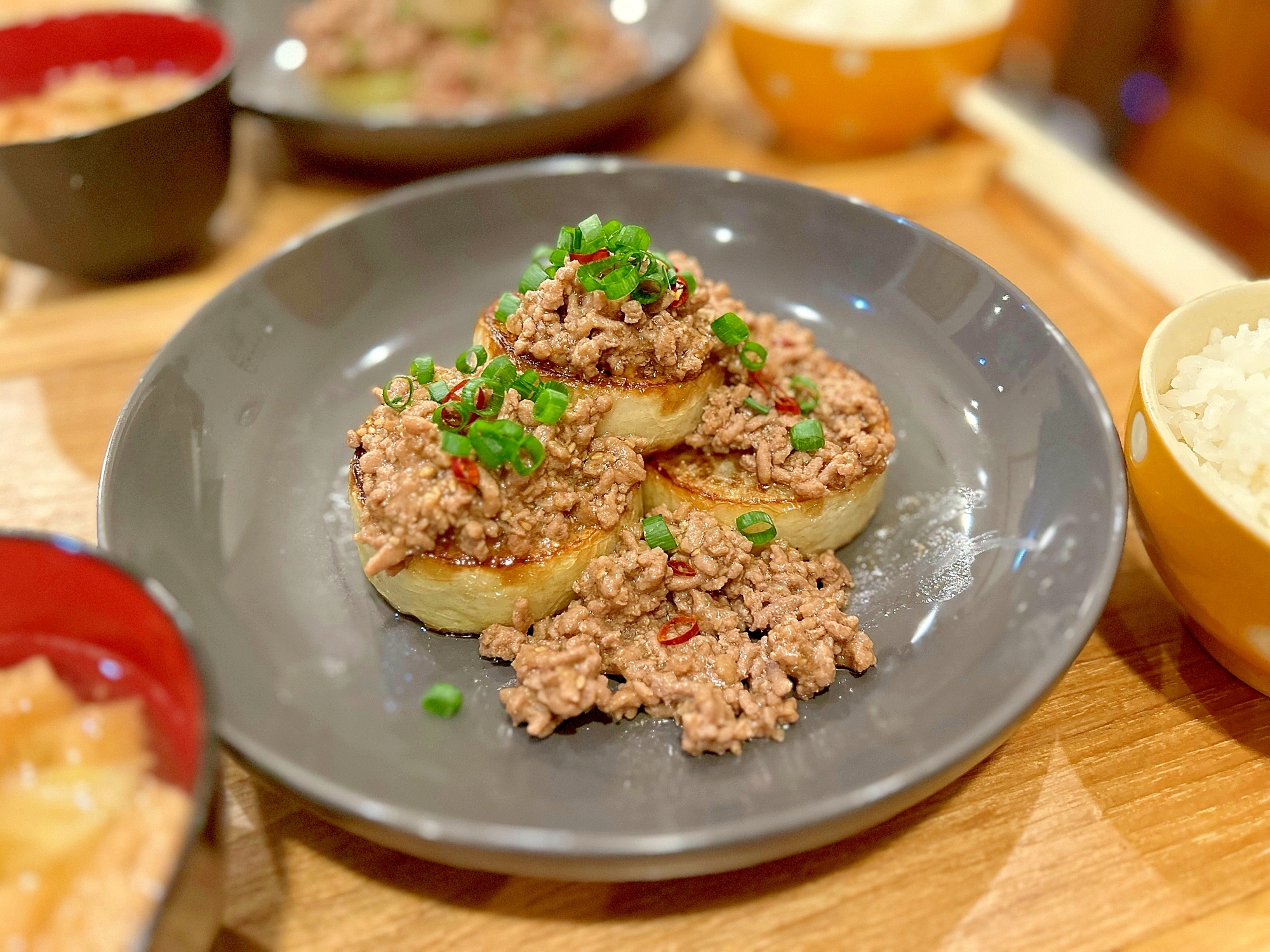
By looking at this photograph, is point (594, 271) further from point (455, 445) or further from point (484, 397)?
point (455, 445)

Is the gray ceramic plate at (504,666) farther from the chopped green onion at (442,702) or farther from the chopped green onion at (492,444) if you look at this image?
the chopped green onion at (492,444)

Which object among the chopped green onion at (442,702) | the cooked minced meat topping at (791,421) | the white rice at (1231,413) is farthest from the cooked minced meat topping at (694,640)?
the white rice at (1231,413)

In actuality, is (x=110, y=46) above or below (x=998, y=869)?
below

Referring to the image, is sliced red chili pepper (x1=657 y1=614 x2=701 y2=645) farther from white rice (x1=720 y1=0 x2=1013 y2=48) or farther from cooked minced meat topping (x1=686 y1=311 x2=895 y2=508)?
white rice (x1=720 y1=0 x2=1013 y2=48)

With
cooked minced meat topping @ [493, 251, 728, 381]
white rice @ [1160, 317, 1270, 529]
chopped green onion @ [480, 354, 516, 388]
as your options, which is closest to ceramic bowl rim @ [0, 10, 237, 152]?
cooked minced meat topping @ [493, 251, 728, 381]

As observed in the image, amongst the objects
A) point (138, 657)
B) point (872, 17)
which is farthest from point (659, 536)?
point (872, 17)

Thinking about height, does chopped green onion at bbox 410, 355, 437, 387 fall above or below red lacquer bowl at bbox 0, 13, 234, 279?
above

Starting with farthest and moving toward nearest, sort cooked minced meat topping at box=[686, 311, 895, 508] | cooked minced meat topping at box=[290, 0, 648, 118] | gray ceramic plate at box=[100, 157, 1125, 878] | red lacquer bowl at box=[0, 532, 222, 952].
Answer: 1. cooked minced meat topping at box=[290, 0, 648, 118]
2. cooked minced meat topping at box=[686, 311, 895, 508]
3. gray ceramic plate at box=[100, 157, 1125, 878]
4. red lacquer bowl at box=[0, 532, 222, 952]
